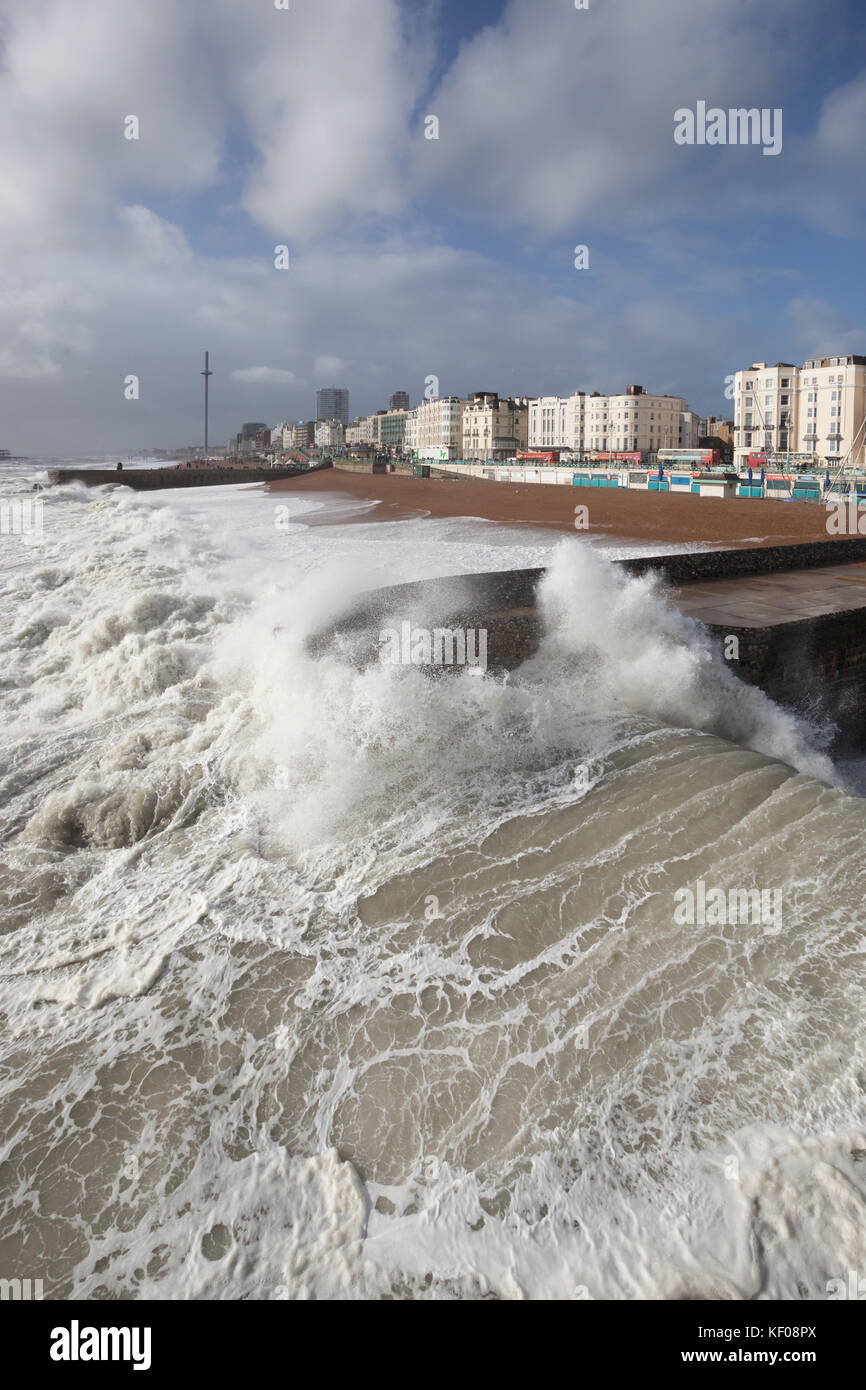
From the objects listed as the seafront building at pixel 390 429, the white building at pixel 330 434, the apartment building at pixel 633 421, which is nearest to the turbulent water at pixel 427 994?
the apartment building at pixel 633 421

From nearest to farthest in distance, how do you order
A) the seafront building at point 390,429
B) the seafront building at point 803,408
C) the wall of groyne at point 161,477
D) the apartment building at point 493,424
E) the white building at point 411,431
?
the wall of groyne at point 161,477 < the seafront building at point 803,408 < the apartment building at point 493,424 < the white building at point 411,431 < the seafront building at point 390,429

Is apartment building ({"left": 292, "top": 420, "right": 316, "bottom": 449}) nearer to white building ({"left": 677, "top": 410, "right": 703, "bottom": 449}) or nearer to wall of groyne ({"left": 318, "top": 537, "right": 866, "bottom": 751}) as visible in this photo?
white building ({"left": 677, "top": 410, "right": 703, "bottom": 449})

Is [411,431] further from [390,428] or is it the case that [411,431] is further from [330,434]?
[330,434]

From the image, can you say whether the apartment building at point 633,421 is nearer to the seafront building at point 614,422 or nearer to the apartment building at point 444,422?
the seafront building at point 614,422

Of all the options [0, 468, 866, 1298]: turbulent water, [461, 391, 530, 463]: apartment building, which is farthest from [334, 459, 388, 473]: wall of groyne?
[0, 468, 866, 1298]: turbulent water

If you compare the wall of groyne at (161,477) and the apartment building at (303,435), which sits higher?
the apartment building at (303,435)
